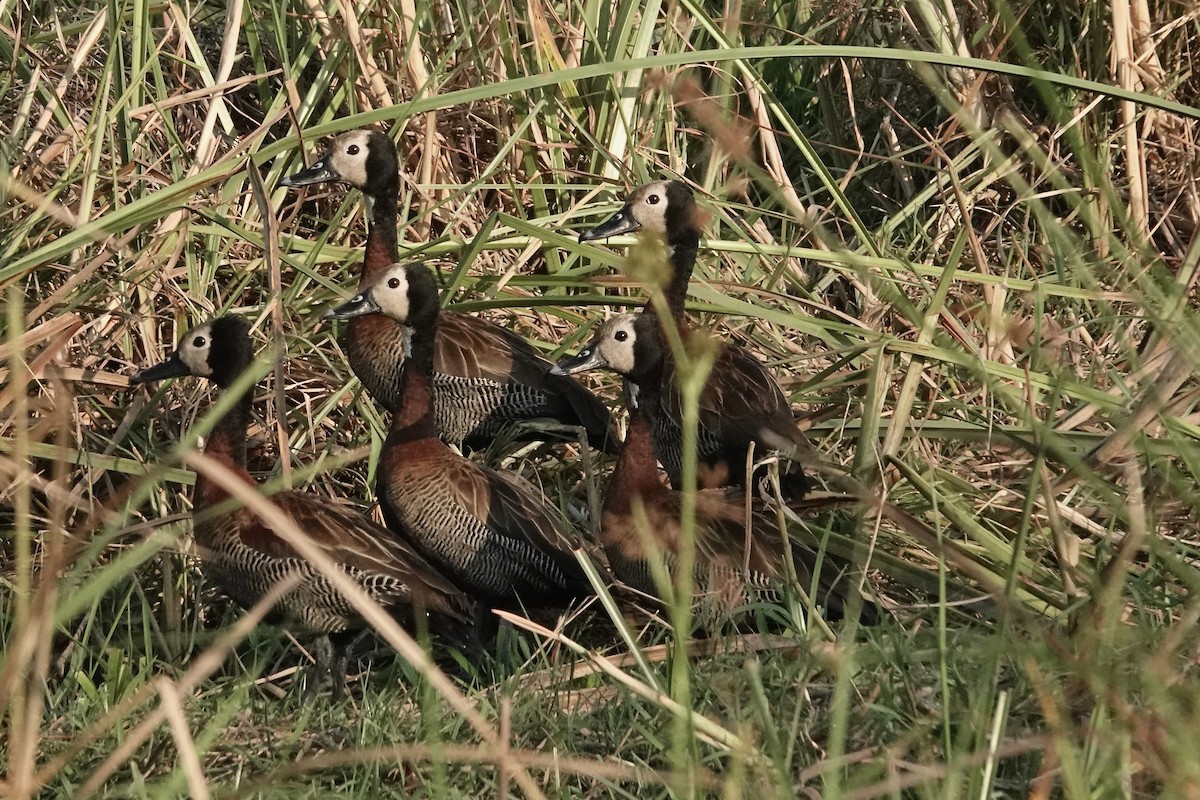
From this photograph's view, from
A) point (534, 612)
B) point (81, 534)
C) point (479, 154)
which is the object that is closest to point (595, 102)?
point (479, 154)

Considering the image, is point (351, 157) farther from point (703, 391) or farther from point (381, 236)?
point (703, 391)

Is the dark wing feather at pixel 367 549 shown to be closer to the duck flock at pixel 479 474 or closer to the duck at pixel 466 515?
the duck flock at pixel 479 474

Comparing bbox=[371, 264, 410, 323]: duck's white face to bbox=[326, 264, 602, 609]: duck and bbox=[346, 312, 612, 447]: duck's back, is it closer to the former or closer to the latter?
bbox=[326, 264, 602, 609]: duck

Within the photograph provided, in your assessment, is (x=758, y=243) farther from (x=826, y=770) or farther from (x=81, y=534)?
(x=81, y=534)

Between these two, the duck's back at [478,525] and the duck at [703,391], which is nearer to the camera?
the duck's back at [478,525]

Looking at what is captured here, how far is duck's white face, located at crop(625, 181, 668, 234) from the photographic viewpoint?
5090mm

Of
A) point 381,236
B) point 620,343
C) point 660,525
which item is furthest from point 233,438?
point 660,525

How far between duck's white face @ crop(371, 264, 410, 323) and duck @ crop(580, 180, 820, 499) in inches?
22.1

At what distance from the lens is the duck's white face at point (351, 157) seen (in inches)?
206

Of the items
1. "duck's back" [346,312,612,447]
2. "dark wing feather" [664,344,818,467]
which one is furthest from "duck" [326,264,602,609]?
"dark wing feather" [664,344,818,467]

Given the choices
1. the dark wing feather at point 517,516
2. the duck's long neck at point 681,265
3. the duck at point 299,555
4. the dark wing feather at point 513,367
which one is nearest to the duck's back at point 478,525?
the dark wing feather at point 517,516

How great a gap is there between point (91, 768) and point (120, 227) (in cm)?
191

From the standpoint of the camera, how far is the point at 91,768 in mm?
3053

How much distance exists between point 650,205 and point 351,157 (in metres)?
0.96
